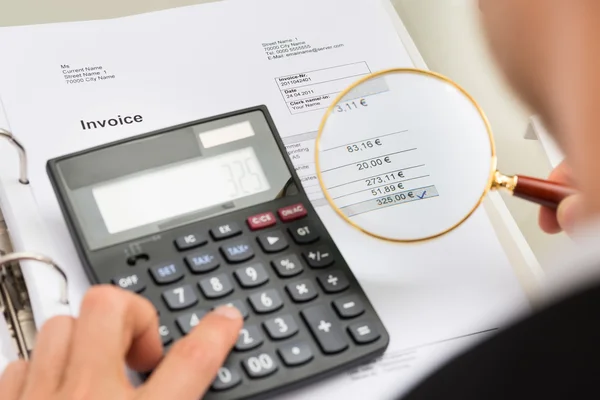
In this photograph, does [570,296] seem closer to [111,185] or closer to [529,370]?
[529,370]

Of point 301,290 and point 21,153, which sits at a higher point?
point 21,153

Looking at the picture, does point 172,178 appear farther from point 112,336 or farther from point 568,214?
point 568,214

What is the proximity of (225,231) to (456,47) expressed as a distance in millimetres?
288

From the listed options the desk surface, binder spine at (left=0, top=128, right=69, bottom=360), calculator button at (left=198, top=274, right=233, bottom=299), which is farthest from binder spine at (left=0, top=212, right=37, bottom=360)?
the desk surface

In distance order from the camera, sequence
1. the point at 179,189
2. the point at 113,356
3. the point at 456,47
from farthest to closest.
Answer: the point at 456,47 → the point at 179,189 → the point at 113,356

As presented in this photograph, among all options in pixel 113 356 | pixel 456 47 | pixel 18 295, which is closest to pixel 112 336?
pixel 113 356

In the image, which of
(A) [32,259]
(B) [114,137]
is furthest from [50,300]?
(B) [114,137]

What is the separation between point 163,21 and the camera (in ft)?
1.87

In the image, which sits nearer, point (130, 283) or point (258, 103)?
point (130, 283)

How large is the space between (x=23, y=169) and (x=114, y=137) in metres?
0.06

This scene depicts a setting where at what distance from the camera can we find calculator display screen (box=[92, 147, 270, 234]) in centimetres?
44

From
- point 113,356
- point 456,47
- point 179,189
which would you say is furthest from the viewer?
point 456,47

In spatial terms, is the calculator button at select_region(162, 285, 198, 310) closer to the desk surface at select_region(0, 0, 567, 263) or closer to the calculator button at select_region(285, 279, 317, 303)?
the calculator button at select_region(285, 279, 317, 303)

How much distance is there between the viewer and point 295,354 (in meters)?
0.40
